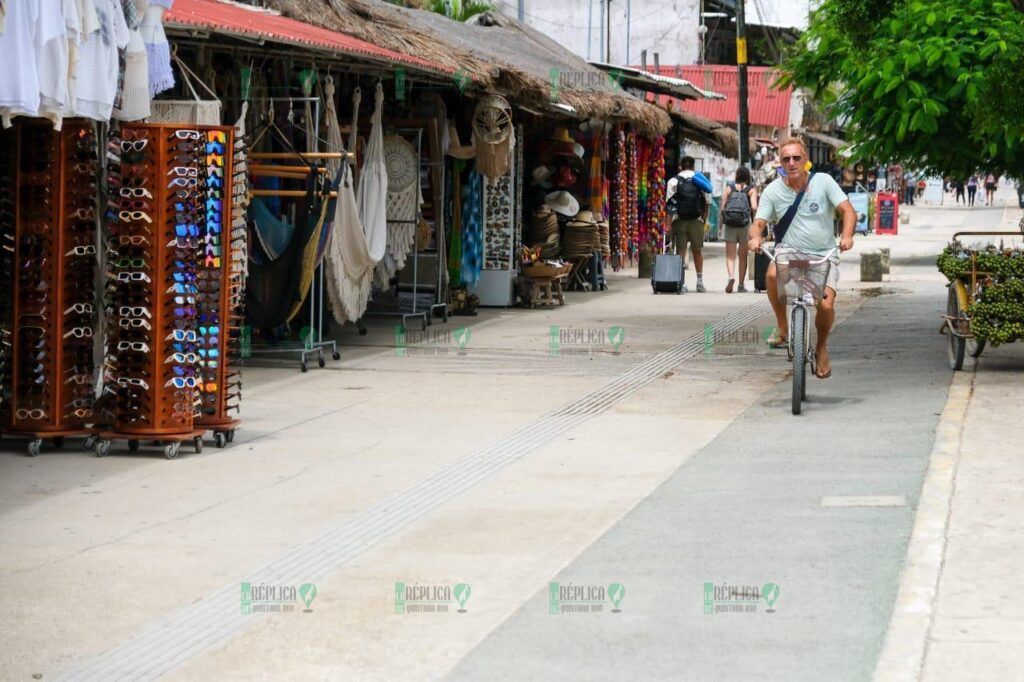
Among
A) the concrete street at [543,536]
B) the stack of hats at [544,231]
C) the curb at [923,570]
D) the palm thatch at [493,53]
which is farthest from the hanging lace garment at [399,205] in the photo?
the curb at [923,570]

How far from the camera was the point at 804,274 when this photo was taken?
36.2ft

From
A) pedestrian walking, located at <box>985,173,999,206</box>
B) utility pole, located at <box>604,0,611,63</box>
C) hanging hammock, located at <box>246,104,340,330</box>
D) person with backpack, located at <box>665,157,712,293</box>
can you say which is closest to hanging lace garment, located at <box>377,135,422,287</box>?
hanging hammock, located at <box>246,104,340,330</box>

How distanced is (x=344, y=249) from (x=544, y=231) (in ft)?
21.9

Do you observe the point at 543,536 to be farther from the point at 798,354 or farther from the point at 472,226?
the point at 472,226

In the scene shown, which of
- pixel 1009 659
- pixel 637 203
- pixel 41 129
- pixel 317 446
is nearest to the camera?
pixel 1009 659

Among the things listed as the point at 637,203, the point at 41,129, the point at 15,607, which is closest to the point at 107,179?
the point at 41,129

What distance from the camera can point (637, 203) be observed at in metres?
27.0

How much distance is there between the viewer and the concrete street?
212 inches

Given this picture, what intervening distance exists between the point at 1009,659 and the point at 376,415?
6360mm

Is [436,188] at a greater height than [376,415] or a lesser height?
greater

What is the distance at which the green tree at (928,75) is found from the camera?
1359cm

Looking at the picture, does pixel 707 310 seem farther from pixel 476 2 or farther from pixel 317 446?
pixel 476 2

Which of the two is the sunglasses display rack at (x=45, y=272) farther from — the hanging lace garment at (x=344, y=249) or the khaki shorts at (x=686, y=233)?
the khaki shorts at (x=686, y=233)

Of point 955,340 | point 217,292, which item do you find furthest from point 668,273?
point 217,292
